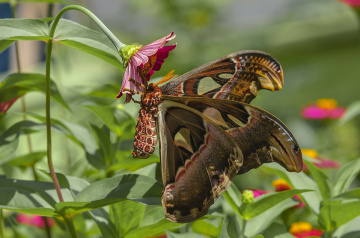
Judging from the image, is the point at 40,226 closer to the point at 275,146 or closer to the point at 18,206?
the point at 18,206

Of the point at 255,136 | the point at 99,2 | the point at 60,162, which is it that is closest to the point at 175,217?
the point at 255,136

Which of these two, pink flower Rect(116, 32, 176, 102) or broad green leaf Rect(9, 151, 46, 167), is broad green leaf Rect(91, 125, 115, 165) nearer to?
broad green leaf Rect(9, 151, 46, 167)

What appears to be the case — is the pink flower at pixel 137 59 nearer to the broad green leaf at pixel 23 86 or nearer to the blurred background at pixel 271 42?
the broad green leaf at pixel 23 86

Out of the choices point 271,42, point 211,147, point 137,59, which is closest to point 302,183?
point 211,147

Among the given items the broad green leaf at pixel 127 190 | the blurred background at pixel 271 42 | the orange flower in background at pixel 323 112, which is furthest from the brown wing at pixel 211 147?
the blurred background at pixel 271 42

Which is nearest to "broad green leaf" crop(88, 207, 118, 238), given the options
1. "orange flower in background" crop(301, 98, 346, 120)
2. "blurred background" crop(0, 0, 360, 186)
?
"orange flower in background" crop(301, 98, 346, 120)

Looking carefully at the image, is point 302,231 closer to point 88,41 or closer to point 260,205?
point 260,205

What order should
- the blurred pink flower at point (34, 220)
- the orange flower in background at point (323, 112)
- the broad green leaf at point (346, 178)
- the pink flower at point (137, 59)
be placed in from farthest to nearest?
the orange flower in background at point (323, 112), the blurred pink flower at point (34, 220), the broad green leaf at point (346, 178), the pink flower at point (137, 59)
